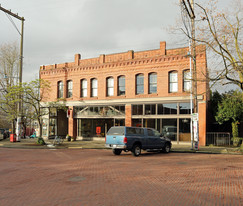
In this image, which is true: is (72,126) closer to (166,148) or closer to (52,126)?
(52,126)

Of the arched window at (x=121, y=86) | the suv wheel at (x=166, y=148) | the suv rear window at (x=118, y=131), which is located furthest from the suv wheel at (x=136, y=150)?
the arched window at (x=121, y=86)

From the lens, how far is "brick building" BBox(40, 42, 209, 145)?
2377 cm

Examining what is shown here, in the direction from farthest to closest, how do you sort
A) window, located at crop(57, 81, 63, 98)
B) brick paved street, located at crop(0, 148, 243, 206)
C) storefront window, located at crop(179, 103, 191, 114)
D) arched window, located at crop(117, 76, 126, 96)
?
window, located at crop(57, 81, 63, 98), arched window, located at crop(117, 76, 126, 96), storefront window, located at crop(179, 103, 191, 114), brick paved street, located at crop(0, 148, 243, 206)

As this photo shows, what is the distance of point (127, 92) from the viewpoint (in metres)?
26.5

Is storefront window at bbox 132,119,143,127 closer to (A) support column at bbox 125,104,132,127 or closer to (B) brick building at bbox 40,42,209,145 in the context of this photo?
(B) brick building at bbox 40,42,209,145

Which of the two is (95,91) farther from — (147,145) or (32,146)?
(147,145)

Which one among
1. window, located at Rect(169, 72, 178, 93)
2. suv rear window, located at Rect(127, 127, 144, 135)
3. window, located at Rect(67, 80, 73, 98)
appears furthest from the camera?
window, located at Rect(67, 80, 73, 98)

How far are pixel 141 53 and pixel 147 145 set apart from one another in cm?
1235

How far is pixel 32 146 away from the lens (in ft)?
71.6

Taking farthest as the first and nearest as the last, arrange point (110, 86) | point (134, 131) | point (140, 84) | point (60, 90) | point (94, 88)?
point (60, 90) → point (94, 88) → point (110, 86) → point (140, 84) → point (134, 131)

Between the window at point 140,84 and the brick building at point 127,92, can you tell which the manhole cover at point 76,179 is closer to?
the brick building at point 127,92

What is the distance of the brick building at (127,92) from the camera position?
78.0ft

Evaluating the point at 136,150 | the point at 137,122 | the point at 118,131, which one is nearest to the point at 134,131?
the point at 118,131

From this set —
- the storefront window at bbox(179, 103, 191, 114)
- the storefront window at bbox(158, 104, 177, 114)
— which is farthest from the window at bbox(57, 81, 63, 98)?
the storefront window at bbox(179, 103, 191, 114)
